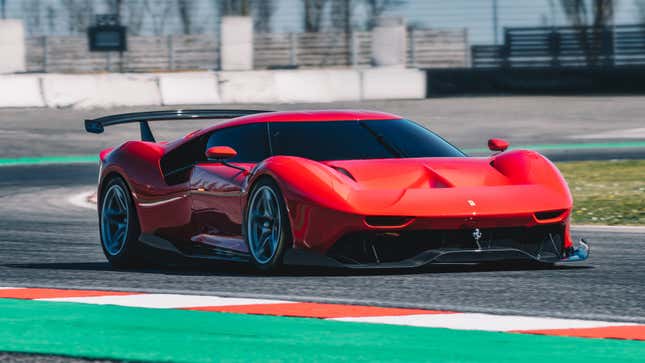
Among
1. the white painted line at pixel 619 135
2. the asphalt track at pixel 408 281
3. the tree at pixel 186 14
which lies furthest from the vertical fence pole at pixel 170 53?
the asphalt track at pixel 408 281

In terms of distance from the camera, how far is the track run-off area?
19.5 ft

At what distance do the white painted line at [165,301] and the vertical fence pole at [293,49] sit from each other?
90.1ft

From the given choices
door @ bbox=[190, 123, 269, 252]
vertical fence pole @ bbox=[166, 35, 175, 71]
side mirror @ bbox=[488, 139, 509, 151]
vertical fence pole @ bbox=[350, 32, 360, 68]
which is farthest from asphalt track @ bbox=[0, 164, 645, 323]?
vertical fence pole @ bbox=[350, 32, 360, 68]

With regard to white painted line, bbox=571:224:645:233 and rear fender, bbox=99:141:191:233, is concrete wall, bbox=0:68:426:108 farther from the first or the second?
rear fender, bbox=99:141:191:233

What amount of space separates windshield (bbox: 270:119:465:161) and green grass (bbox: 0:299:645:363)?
2.28 m

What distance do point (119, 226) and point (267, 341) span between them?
13.7 ft

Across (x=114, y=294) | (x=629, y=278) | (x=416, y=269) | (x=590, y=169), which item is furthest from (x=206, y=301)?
(x=590, y=169)

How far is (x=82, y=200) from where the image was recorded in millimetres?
17266

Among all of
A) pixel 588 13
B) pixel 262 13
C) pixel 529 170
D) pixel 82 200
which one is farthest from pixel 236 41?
pixel 529 170

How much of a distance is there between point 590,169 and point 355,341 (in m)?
14.9

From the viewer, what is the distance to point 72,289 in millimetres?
8164

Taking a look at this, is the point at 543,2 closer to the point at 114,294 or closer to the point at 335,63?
the point at 335,63

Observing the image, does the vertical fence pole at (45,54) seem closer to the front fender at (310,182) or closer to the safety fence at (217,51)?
the safety fence at (217,51)

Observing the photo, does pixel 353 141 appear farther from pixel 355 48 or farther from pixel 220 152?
pixel 355 48
